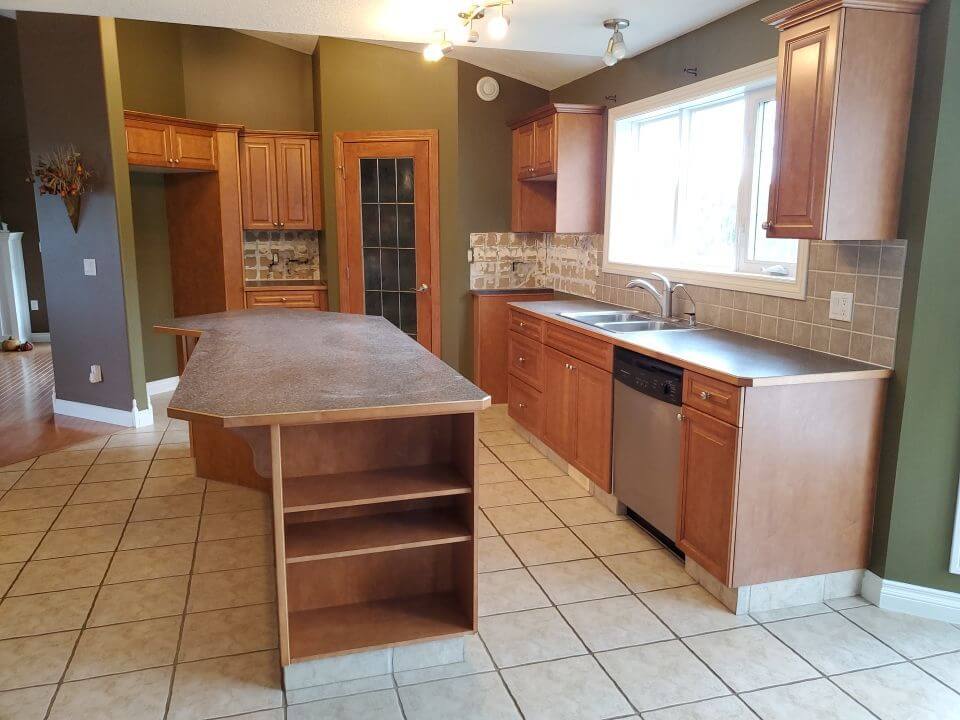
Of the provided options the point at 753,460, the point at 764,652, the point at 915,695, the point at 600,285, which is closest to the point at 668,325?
the point at 600,285

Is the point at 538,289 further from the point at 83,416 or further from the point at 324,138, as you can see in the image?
the point at 83,416

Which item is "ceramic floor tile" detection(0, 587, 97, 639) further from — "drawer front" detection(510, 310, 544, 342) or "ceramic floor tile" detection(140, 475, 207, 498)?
"drawer front" detection(510, 310, 544, 342)

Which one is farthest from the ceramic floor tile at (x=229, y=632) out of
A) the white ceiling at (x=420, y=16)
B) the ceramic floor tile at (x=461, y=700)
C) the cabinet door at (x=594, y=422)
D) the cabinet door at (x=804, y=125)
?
the white ceiling at (x=420, y=16)

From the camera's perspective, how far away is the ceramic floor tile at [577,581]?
2.81m

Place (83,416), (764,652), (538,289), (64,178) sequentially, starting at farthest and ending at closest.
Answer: (538,289)
(83,416)
(64,178)
(764,652)

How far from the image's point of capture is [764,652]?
2.45 m

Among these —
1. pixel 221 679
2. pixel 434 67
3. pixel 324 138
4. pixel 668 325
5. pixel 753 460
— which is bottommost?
pixel 221 679

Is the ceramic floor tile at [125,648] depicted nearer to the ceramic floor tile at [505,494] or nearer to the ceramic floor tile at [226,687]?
the ceramic floor tile at [226,687]

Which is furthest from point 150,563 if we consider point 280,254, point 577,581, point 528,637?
point 280,254

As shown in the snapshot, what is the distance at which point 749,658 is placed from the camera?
242 centimetres

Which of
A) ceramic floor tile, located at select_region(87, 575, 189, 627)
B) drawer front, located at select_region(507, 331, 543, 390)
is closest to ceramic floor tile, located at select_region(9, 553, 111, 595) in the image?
ceramic floor tile, located at select_region(87, 575, 189, 627)

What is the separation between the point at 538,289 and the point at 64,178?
10.8 feet

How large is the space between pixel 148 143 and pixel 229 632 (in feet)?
13.2

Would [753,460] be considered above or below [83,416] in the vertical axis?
above
